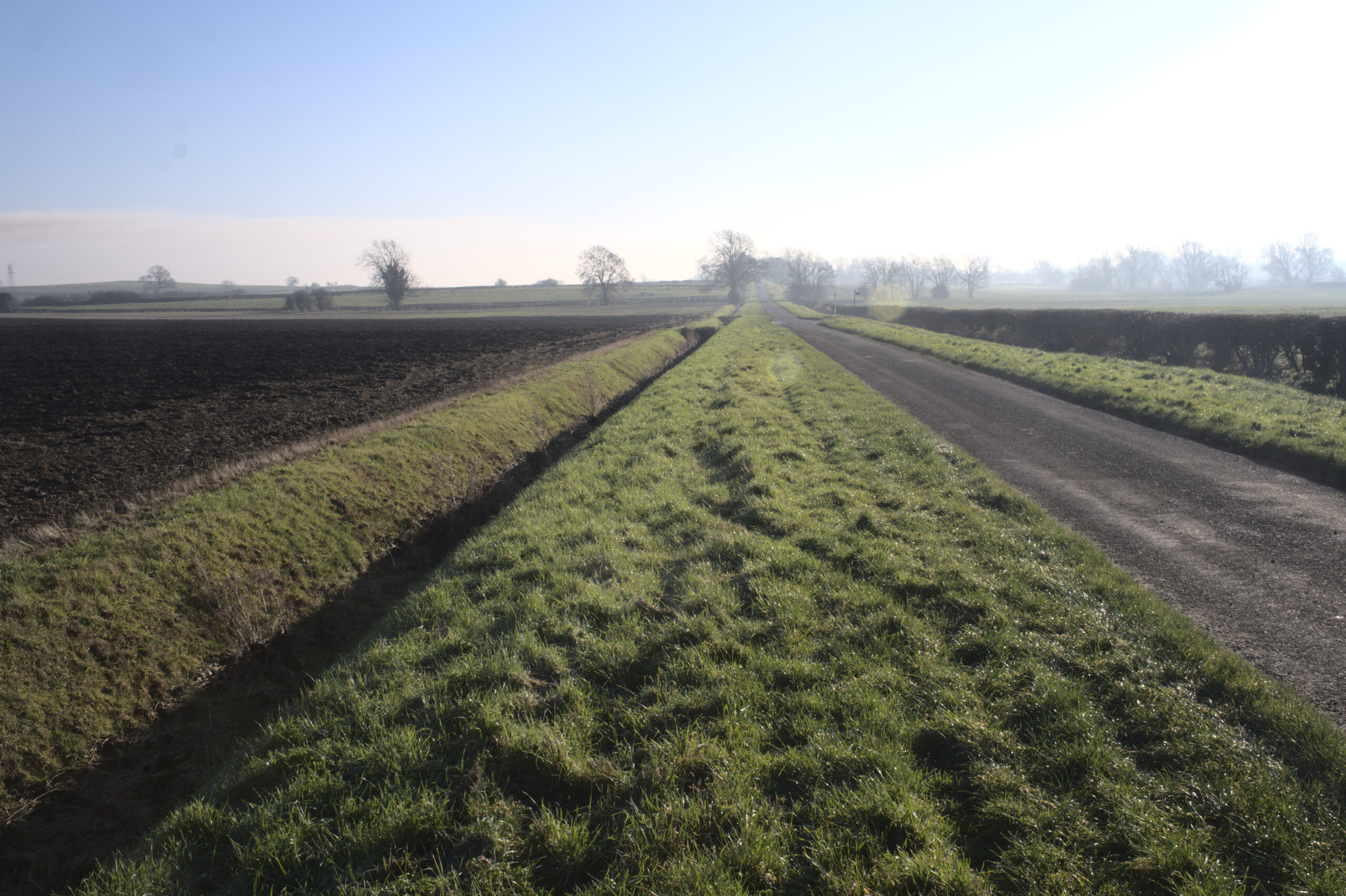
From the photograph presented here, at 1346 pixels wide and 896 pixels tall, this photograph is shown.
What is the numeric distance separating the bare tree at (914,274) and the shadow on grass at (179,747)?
152612 mm

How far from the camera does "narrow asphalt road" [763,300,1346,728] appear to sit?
4715 millimetres

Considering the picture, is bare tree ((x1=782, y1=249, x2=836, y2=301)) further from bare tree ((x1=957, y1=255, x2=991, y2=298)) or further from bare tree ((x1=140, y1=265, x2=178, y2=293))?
bare tree ((x1=140, y1=265, x2=178, y2=293))

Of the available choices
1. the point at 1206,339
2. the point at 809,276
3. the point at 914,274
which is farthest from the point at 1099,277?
the point at 1206,339

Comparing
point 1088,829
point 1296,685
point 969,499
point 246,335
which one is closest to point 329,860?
point 1088,829

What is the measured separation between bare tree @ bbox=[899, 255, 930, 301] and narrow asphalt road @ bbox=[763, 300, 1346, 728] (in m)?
144

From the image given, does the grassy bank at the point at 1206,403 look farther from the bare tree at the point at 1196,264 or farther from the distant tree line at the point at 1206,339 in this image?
the bare tree at the point at 1196,264

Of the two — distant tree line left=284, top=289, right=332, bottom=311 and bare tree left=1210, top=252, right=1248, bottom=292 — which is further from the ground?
bare tree left=1210, top=252, right=1248, bottom=292

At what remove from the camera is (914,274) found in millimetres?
159375

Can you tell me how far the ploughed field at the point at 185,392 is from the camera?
10.3m

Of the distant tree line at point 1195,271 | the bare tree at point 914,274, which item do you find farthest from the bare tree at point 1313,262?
the bare tree at point 914,274

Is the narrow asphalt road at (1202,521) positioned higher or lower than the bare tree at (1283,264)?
lower

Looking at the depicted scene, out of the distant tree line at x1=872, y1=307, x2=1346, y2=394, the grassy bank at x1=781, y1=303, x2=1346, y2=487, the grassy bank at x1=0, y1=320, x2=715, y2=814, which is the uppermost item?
the distant tree line at x1=872, y1=307, x2=1346, y2=394

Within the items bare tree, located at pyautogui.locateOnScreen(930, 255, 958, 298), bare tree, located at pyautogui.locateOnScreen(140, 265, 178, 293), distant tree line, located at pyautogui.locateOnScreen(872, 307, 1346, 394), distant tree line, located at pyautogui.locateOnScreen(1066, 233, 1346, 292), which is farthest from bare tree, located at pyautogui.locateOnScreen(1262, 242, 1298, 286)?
bare tree, located at pyautogui.locateOnScreen(140, 265, 178, 293)

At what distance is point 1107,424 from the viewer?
481 inches
